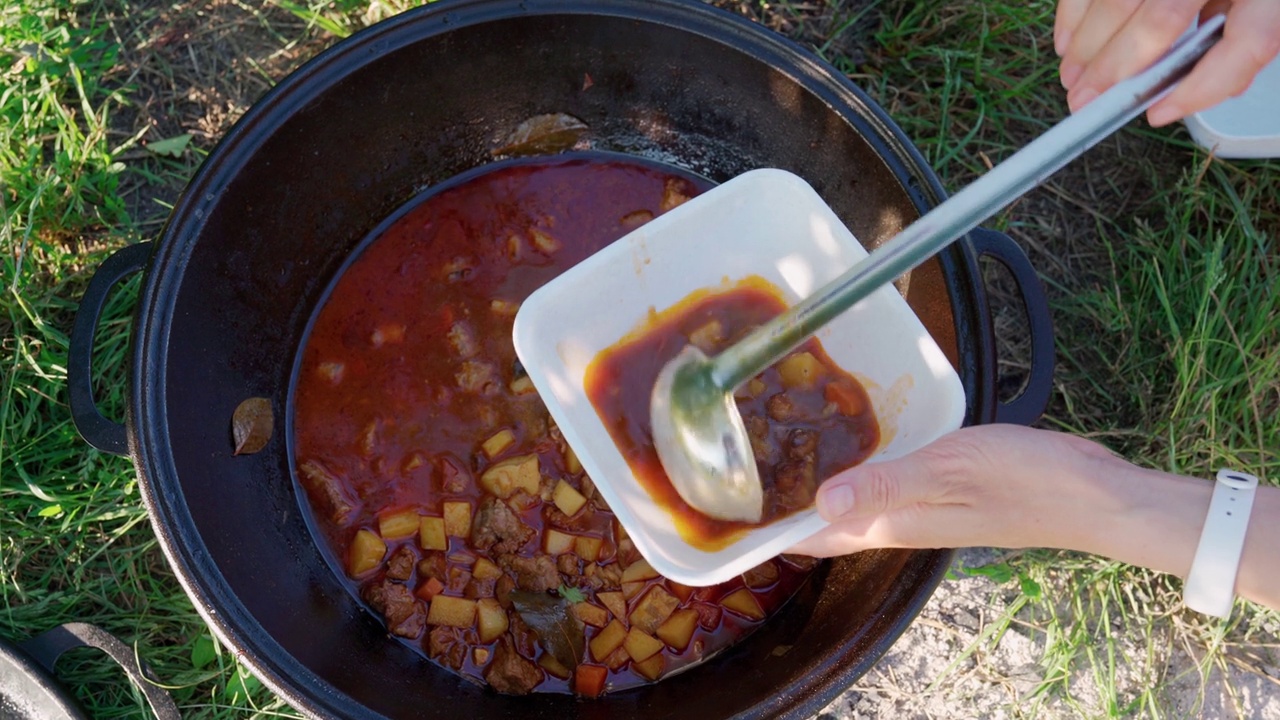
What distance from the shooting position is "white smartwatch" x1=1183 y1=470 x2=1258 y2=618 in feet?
5.67

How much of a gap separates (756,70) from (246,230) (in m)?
1.24

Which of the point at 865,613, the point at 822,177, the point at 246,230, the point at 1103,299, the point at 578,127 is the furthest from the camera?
the point at 1103,299

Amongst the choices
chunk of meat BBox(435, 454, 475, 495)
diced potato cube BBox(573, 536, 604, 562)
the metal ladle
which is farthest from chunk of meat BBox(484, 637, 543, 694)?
the metal ladle

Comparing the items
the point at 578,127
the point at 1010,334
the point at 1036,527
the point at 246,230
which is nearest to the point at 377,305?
the point at 246,230

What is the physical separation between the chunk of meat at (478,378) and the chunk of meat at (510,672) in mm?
578

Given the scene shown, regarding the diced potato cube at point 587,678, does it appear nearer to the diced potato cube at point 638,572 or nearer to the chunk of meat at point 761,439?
the diced potato cube at point 638,572

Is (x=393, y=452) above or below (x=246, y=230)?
below

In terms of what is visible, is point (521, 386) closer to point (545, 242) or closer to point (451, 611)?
point (545, 242)

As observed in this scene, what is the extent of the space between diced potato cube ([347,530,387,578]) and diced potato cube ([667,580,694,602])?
671 mm

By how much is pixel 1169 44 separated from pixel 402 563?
6.12 ft

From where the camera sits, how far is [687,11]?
2137 mm

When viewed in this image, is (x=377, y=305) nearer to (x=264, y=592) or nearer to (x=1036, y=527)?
(x=264, y=592)

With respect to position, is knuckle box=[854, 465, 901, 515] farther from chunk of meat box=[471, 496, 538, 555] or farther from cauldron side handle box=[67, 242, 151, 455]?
cauldron side handle box=[67, 242, 151, 455]

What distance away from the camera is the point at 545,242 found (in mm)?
2342
